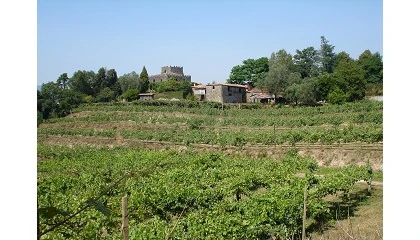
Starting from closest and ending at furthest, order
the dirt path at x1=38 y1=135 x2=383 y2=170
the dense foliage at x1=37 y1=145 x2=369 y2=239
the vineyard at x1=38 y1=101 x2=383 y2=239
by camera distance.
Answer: the dense foliage at x1=37 y1=145 x2=369 y2=239
the vineyard at x1=38 y1=101 x2=383 y2=239
the dirt path at x1=38 y1=135 x2=383 y2=170

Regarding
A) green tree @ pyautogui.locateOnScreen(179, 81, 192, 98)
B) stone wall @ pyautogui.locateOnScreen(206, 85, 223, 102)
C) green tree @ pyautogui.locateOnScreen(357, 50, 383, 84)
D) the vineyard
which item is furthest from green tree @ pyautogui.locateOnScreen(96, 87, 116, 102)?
green tree @ pyautogui.locateOnScreen(357, 50, 383, 84)

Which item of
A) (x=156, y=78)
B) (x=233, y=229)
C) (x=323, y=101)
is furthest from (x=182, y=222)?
(x=156, y=78)

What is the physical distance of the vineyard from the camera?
532 centimetres

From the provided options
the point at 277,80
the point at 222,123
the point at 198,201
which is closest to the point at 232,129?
the point at 222,123

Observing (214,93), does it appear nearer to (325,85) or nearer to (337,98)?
(325,85)

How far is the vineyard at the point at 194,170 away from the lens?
5.32 meters

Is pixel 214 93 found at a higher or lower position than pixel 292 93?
higher

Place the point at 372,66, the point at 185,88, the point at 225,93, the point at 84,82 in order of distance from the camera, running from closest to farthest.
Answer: the point at 84,82 < the point at 225,93 < the point at 372,66 < the point at 185,88

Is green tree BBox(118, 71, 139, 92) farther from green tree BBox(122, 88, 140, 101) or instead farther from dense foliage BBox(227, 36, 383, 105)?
dense foliage BBox(227, 36, 383, 105)

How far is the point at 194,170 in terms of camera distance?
473 inches

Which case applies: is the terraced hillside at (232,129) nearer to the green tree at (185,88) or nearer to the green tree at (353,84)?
the green tree at (353,84)
